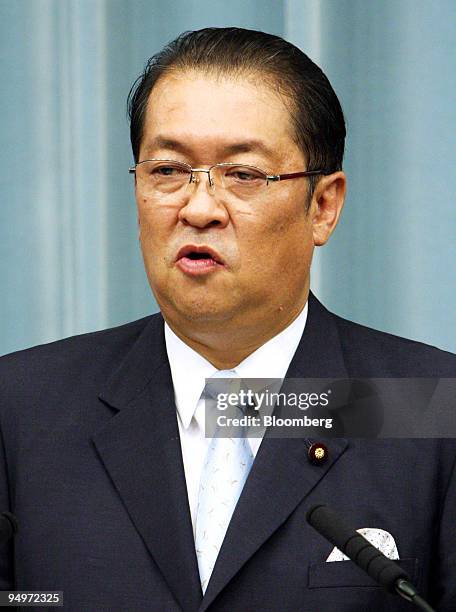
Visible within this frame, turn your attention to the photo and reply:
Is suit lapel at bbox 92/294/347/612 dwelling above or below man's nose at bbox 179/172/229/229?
below

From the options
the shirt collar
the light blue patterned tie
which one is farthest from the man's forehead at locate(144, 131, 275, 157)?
the light blue patterned tie

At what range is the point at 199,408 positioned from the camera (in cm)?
161

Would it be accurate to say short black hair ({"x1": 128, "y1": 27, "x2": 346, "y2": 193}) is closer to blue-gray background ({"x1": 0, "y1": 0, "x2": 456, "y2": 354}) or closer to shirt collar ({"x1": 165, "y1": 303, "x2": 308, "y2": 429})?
shirt collar ({"x1": 165, "y1": 303, "x2": 308, "y2": 429})

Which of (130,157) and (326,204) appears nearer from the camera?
(326,204)

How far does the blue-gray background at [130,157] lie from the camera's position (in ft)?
7.02

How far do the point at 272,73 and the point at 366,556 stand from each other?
72 centimetres

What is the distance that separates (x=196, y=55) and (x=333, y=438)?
21.6 inches

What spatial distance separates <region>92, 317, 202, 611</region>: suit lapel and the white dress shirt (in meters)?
0.02

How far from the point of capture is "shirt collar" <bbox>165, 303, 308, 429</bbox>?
64.1 inches

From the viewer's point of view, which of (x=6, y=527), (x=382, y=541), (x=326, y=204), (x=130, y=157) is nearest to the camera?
(x=6, y=527)

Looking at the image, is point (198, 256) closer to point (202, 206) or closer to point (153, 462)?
point (202, 206)

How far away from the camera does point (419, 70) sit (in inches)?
84.2

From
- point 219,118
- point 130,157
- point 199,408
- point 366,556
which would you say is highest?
point 130,157

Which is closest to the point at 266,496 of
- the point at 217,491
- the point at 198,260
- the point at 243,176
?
the point at 217,491
